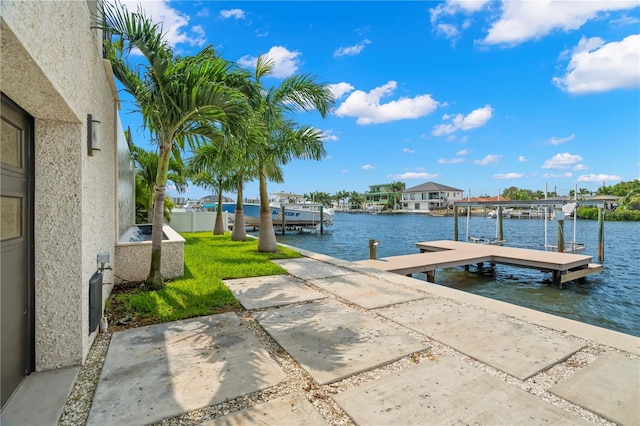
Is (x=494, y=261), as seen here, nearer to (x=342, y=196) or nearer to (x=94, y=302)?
(x=94, y=302)

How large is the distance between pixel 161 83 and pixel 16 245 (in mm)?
3040

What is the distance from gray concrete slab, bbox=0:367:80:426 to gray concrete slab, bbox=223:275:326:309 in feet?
7.46

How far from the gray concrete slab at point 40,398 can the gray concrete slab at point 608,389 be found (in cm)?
383

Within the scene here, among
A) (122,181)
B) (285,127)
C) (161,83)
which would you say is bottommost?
(122,181)

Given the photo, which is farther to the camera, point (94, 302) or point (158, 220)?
point (158, 220)

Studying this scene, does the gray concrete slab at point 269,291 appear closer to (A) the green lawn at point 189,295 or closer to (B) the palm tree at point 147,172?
(A) the green lawn at point 189,295

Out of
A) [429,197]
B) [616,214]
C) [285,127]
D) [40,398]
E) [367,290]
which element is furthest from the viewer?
[429,197]

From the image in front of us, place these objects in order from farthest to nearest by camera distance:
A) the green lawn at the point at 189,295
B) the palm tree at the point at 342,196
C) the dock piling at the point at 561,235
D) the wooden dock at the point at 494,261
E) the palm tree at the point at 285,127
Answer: the palm tree at the point at 342,196 → the dock piling at the point at 561,235 → the wooden dock at the point at 494,261 → the palm tree at the point at 285,127 → the green lawn at the point at 189,295

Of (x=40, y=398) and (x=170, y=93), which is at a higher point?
(x=170, y=93)

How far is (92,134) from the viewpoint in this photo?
3.10 meters

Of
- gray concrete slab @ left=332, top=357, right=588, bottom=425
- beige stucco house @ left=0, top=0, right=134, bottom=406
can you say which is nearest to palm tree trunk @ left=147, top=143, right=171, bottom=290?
beige stucco house @ left=0, top=0, right=134, bottom=406

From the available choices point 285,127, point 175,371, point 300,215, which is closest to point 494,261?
point 285,127

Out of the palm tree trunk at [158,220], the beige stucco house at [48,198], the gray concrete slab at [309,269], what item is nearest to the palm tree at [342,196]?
the gray concrete slab at [309,269]

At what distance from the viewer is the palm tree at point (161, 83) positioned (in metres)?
4.23
